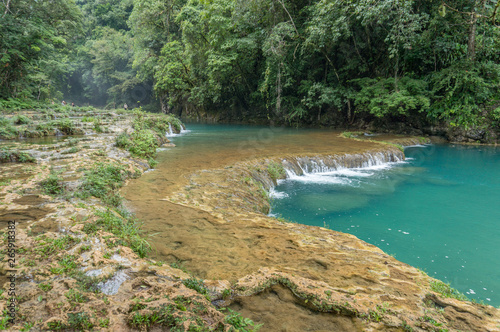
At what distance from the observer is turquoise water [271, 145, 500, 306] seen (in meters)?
4.75

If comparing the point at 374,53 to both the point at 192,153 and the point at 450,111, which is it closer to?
the point at 450,111

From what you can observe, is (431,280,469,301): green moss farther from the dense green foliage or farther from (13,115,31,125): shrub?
(13,115,31,125): shrub

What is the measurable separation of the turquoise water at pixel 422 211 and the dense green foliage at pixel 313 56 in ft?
16.5

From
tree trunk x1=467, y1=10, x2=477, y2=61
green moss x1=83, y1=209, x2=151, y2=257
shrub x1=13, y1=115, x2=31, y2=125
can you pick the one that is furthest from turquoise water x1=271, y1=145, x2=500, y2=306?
shrub x1=13, y1=115, x2=31, y2=125

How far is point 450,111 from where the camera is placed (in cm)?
1402

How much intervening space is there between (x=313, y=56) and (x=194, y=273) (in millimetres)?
19177

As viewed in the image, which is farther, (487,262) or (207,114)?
(207,114)

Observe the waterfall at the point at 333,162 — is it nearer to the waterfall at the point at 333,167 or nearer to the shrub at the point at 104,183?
the waterfall at the point at 333,167

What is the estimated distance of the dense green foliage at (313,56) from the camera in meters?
13.7

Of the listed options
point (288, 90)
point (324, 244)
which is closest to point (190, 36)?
point (288, 90)

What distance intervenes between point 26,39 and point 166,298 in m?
17.8

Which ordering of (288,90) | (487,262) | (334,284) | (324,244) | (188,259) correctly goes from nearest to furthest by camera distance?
(334,284) < (188,259) < (324,244) < (487,262) < (288,90)

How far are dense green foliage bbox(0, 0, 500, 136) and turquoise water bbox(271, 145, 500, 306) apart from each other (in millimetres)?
5042

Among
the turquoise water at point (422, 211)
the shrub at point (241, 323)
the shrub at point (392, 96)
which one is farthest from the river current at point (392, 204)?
the shrub at point (392, 96)
